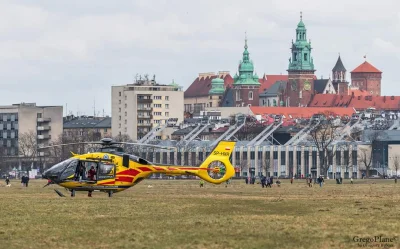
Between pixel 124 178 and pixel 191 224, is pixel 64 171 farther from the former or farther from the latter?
pixel 191 224

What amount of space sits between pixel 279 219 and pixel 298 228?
4.39 m

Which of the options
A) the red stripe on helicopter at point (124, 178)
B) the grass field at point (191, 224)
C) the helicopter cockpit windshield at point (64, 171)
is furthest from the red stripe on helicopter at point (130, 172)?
the grass field at point (191, 224)

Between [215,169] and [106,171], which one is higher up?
[215,169]

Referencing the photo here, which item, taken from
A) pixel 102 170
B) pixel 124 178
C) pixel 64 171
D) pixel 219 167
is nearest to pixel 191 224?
pixel 102 170

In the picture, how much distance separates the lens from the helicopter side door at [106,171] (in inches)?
2552

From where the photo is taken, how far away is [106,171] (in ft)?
213

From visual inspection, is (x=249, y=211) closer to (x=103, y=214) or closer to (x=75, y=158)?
(x=103, y=214)

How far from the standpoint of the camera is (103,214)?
51031mm

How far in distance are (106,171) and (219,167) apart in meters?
6.56

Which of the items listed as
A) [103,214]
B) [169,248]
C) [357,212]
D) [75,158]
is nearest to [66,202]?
[75,158]

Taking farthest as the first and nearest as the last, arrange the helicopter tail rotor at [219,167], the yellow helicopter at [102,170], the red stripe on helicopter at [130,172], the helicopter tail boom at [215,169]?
the helicopter tail rotor at [219,167], the helicopter tail boom at [215,169], the red stripe on helicopter at [130,172], the yellow helicopter at [102,170]

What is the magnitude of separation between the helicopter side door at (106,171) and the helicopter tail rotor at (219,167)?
16.4 feet

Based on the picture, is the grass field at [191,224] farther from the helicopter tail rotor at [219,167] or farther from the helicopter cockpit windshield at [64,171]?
the helicopter tail rotor at [219,167]

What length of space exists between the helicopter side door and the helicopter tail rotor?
5.01 metres
